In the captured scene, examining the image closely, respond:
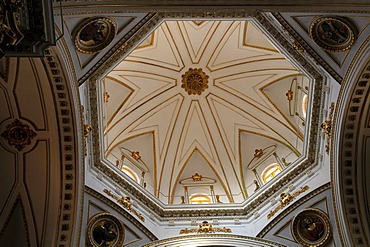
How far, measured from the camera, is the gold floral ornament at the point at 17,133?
50.6ft

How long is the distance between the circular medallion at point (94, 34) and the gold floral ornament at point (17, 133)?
327 centimetres

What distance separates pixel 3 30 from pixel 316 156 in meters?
12.1

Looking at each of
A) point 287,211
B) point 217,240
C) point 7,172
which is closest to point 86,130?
point 7,172

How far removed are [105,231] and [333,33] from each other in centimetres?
906

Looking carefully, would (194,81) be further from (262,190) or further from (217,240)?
(217,240)

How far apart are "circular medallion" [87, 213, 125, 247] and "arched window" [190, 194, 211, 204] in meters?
4.39

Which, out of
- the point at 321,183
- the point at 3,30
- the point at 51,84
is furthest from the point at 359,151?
the point at 3,30

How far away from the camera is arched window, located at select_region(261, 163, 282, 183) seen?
1988 cm

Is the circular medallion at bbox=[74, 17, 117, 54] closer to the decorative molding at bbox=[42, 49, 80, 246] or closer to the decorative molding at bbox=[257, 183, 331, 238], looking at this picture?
the decorative molding at bbox=[42, 49, 80, 246]

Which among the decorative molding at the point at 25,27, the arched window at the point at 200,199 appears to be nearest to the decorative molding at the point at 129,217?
the arched window at the point at 200,199

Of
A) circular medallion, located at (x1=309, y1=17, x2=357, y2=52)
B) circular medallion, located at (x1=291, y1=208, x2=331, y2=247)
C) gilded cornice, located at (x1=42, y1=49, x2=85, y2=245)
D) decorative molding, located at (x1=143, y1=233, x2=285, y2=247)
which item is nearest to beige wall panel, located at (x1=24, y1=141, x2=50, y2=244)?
gilded cornice, located at (x1=42, y1=49, x2=85, y2=245)

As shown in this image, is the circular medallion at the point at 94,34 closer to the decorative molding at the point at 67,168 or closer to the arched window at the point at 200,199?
the decorative molding at the point at 67,168

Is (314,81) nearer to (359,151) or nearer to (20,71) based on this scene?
(359,151)

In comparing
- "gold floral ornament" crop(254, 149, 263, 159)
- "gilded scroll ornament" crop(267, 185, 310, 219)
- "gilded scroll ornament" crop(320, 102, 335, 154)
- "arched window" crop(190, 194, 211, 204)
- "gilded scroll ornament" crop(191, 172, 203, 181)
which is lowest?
"gilded scroll ornament" crop(267, 185, 310, 219)
